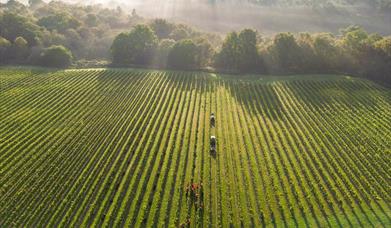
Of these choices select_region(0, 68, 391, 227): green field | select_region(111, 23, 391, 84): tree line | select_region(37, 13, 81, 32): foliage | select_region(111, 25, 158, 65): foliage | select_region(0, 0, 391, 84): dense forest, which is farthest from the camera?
select_region(37, 13, 81, 32): foliage

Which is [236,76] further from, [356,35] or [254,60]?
[356,35]

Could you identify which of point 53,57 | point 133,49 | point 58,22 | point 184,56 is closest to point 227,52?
point 184,56

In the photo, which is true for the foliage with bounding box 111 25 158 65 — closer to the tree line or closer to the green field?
the tree line

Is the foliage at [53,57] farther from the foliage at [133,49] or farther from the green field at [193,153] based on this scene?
the foliage at [133,49]

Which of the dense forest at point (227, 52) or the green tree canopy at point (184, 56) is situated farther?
the green tree canopy at point (184, 56)

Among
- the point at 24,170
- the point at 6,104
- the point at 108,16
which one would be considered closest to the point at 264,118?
the point at 24,170

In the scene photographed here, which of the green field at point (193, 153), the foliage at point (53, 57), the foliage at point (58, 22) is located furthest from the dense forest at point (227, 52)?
the foliage at point (58, 22)

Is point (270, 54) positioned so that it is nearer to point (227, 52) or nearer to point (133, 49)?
point (227, 52)

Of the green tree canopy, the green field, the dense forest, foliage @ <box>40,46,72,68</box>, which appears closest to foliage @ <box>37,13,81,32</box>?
the dense forest
